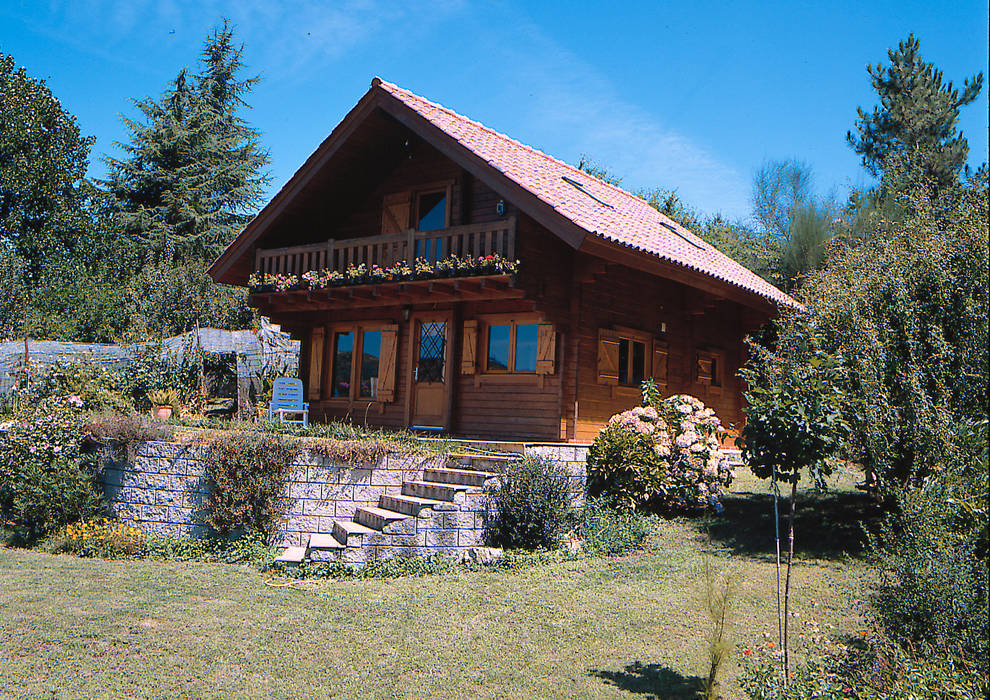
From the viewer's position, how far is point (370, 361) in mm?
15539

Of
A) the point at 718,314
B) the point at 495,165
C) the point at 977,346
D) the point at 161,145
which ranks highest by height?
the point at 161,145

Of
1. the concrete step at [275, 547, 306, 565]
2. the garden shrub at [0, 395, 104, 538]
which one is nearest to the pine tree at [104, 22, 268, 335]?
the garden shrub at [0, 395, 104, 538]

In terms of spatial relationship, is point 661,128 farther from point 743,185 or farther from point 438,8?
point 743,185

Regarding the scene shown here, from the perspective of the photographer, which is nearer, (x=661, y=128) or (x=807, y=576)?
(x=807, y=576)

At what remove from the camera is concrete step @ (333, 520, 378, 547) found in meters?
8.95

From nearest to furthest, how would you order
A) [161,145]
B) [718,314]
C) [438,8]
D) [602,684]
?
[602,684]
[438,8]
[718,314]
[161,145]

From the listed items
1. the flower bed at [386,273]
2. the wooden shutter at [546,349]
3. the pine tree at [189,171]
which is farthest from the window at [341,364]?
the pine tree at [189,171]

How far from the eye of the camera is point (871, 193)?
81.1ft

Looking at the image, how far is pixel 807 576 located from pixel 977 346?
2.77 m

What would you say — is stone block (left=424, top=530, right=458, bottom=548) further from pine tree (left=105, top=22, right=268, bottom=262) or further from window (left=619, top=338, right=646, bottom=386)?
pine tree (left=105, top=22, right=268, bottom=262)

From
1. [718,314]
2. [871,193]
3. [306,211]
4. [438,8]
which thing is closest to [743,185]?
[871,193]

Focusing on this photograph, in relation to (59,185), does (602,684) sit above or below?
below

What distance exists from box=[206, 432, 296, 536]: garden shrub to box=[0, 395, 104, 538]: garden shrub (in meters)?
1.93

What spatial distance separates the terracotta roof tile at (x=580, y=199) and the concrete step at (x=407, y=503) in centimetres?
429
